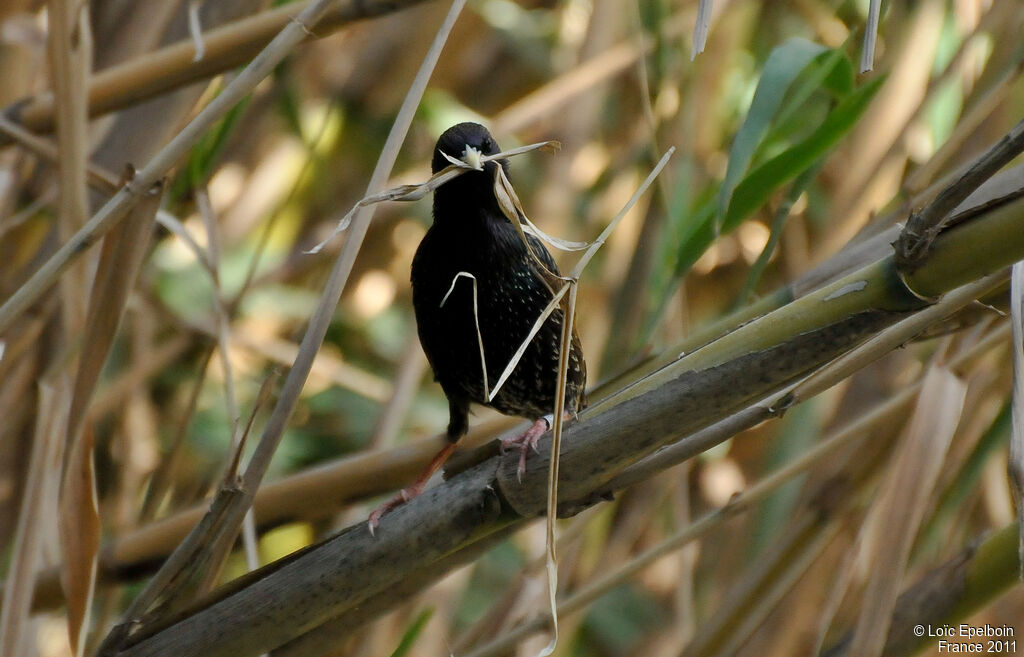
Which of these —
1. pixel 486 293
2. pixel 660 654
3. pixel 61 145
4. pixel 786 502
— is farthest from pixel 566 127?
pixel 61 145

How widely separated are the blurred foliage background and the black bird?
18 centimetres

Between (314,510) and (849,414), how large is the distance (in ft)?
4.35

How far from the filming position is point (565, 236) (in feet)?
9.84

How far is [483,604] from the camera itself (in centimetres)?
365

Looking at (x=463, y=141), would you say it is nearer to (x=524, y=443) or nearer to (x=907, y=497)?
(x=524, y=443)

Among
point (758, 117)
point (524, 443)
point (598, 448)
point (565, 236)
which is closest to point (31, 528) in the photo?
point (524, 443)

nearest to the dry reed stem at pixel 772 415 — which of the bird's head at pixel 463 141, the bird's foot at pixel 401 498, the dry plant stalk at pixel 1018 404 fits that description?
the dry plant stalk at pixel 1018 404

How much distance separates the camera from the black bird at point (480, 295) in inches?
87.7

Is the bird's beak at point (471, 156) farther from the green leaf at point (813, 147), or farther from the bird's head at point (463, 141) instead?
the green leaf at point (813, 147)

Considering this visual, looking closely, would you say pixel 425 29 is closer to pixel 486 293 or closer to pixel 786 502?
pixel 486 293

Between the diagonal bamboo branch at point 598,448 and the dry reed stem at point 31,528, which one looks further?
the dry reed stem at point 31,528

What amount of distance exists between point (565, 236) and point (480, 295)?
0.83 meters

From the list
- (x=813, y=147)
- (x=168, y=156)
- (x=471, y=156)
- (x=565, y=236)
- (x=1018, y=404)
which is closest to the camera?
(x=1018, y=404)

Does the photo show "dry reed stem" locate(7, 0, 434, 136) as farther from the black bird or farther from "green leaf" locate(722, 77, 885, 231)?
"green leaf" locate(722, 77, 885, 231)
